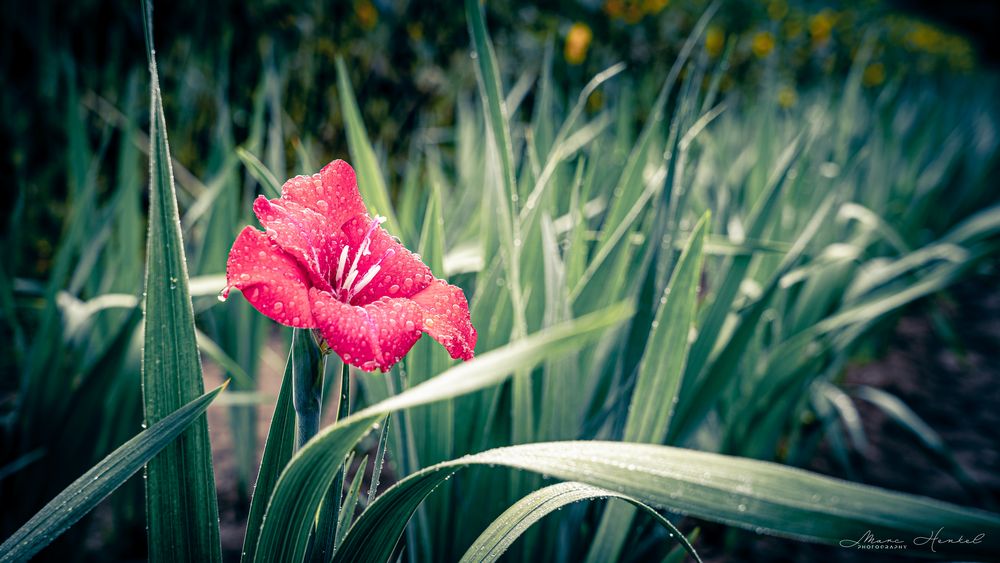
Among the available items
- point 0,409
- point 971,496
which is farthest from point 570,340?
point 971,496

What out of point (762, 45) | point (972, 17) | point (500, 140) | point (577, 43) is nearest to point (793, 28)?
point (762, 45)

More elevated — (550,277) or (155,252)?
(155,252)

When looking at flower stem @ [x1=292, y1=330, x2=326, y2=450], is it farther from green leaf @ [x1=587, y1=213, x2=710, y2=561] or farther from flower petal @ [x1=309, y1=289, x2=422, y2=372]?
green leaf @ [x1=587, y1=213, x2=710, y2=561]

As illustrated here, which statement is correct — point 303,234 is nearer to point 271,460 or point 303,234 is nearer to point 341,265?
point 341,265

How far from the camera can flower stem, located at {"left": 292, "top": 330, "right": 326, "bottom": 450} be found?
1.24 ft

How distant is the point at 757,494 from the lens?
1.05 feet

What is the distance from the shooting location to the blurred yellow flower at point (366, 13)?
1.68m

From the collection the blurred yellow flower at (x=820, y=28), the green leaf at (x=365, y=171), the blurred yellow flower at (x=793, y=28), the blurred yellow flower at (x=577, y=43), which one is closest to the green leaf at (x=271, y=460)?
the green leaf at (x=365, y=171)

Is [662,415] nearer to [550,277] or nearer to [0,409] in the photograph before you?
[550,277]

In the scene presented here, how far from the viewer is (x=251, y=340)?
105 centimetres

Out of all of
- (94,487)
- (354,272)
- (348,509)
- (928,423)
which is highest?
(354,272)

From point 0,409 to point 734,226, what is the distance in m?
1.43

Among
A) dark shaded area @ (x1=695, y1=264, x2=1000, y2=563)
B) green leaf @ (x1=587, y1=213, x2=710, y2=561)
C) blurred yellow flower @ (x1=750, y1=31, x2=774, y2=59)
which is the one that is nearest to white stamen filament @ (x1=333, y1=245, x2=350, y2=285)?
green leaf @ (x1=587, y1=213, x2=710, y2=561)

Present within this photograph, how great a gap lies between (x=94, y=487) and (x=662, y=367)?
49 centimetres
